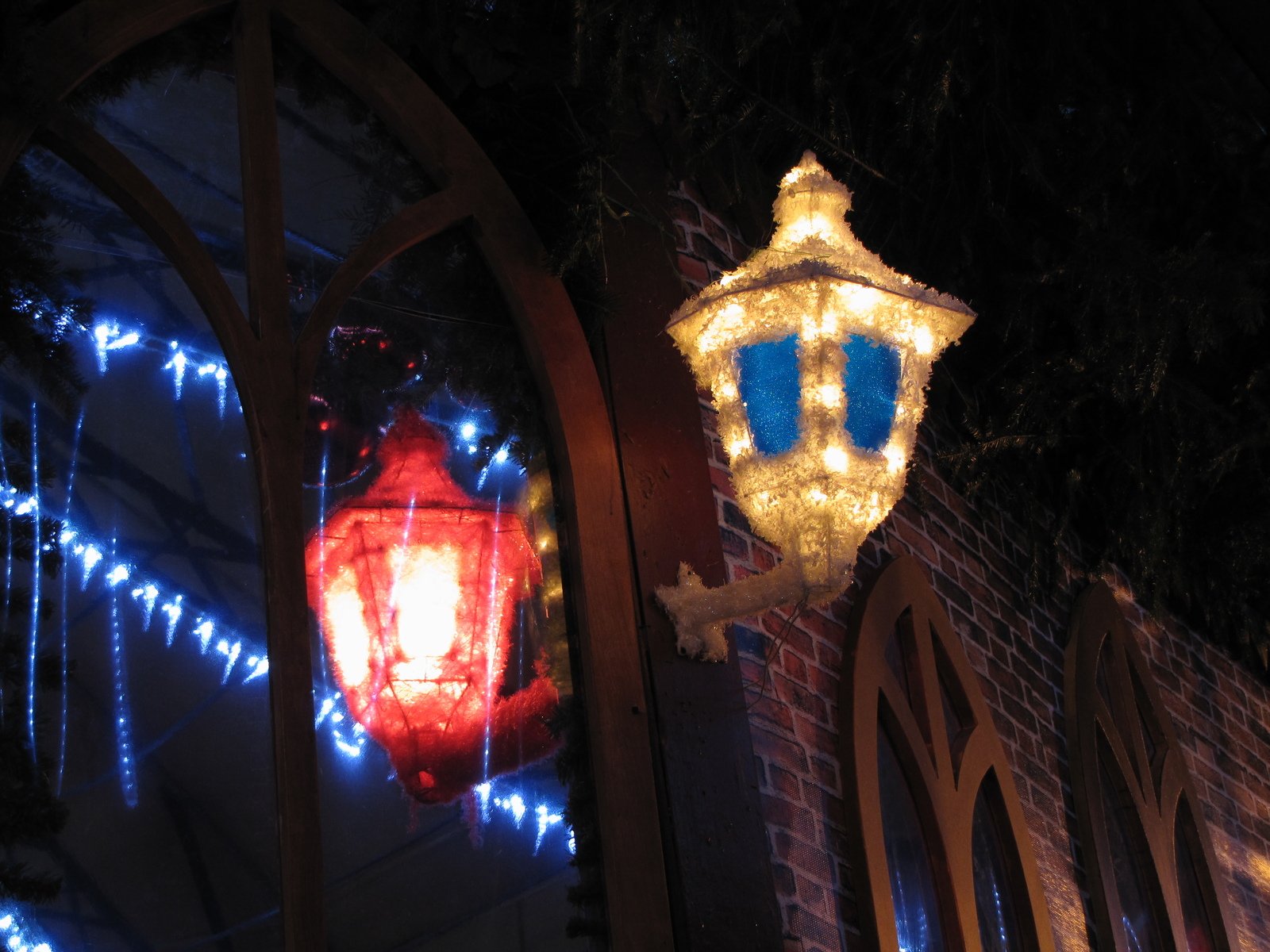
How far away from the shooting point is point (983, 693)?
11.9ft

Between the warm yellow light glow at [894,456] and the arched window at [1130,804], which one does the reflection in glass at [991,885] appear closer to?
the arched window at [1130,804]

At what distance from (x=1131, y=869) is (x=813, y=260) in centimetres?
258

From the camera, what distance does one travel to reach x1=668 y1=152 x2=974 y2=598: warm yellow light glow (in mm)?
2230

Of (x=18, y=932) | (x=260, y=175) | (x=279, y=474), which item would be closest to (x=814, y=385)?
(x=279, y=474)

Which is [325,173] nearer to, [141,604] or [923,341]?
[141,604]

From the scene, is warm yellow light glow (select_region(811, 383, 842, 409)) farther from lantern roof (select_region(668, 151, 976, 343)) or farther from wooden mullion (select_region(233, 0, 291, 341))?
wooden mullion (select_region(233, 0, 291, 341))

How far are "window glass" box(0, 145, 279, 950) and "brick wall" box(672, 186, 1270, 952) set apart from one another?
3.20 feet

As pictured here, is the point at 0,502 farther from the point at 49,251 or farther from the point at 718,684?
the point at 718,684

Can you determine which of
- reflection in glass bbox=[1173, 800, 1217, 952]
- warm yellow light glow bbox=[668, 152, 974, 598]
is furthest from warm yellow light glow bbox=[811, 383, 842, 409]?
reflection in glass bbox=[1173, 800, 1217, 952]

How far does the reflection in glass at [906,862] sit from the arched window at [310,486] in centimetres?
77

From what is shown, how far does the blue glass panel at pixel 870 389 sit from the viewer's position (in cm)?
227

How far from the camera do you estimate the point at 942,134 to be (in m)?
3.61

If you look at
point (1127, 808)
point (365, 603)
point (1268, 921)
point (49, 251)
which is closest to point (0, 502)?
point (49, 251)

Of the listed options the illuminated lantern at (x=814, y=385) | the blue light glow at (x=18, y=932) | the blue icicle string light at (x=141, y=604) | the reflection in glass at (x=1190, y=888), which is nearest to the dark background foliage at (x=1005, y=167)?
the illuminated lantern at (x=814, y=385)
